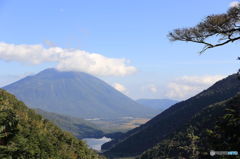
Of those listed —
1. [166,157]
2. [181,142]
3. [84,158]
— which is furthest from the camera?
[181,142]

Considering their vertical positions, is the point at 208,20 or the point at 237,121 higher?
the point at 208,20

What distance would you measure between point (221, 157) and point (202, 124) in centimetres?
18771

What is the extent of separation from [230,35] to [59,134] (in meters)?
121

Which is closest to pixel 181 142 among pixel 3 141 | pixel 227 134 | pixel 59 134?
pixel 59 134

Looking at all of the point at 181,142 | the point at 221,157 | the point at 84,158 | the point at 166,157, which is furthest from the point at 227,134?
the point at 181,142

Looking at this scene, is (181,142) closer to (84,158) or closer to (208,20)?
(84,158)

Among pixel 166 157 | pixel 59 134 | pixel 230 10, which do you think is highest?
pixel 230 10

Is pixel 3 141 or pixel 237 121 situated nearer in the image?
pixel 237 121

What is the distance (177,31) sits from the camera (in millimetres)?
19672

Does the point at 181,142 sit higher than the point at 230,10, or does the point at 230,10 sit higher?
the point at 230,10

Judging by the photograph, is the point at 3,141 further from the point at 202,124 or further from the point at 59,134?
the point at 202,124

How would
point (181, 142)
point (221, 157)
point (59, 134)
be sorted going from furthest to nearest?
1. point (181, 142)
2. point (59, 134)
3. point (221, 157)

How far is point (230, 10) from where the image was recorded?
18406 mm

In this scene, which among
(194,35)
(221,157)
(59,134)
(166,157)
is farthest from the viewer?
(166,157)
